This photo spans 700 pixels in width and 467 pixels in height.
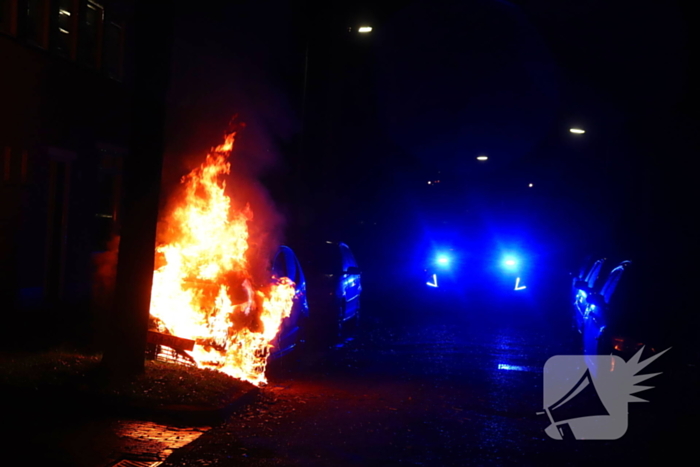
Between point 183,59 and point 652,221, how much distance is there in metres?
16.5

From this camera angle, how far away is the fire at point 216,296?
9.02m

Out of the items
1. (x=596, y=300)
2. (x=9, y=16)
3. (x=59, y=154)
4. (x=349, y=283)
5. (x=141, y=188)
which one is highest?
(x=9, y=16)

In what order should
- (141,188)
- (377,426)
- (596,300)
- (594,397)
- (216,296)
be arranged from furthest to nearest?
1. (596,300)
2. (594,397)
3. (216,296)
4. (141,188)
5. (377,426)

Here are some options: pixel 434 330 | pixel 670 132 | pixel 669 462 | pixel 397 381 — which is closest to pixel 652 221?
pixel 670 132

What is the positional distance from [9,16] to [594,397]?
12.0 meters

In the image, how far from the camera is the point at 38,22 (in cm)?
1449

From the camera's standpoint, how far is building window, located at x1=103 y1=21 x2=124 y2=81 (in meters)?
16.8

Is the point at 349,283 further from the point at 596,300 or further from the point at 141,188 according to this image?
the point at 141,188

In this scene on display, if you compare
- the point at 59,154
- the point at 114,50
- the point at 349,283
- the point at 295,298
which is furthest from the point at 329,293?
the point at 114,50

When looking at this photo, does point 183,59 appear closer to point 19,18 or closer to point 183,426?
point 19,18

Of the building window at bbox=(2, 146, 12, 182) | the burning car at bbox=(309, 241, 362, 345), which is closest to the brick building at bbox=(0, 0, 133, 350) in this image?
the building window at bbox=(2, 146, 12, 182)

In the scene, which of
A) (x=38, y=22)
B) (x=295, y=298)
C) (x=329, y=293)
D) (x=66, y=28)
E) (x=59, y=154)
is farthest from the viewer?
(x=66, y=28)

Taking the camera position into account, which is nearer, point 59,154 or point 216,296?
point 216,296

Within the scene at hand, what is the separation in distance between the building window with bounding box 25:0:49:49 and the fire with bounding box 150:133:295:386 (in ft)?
19.6
